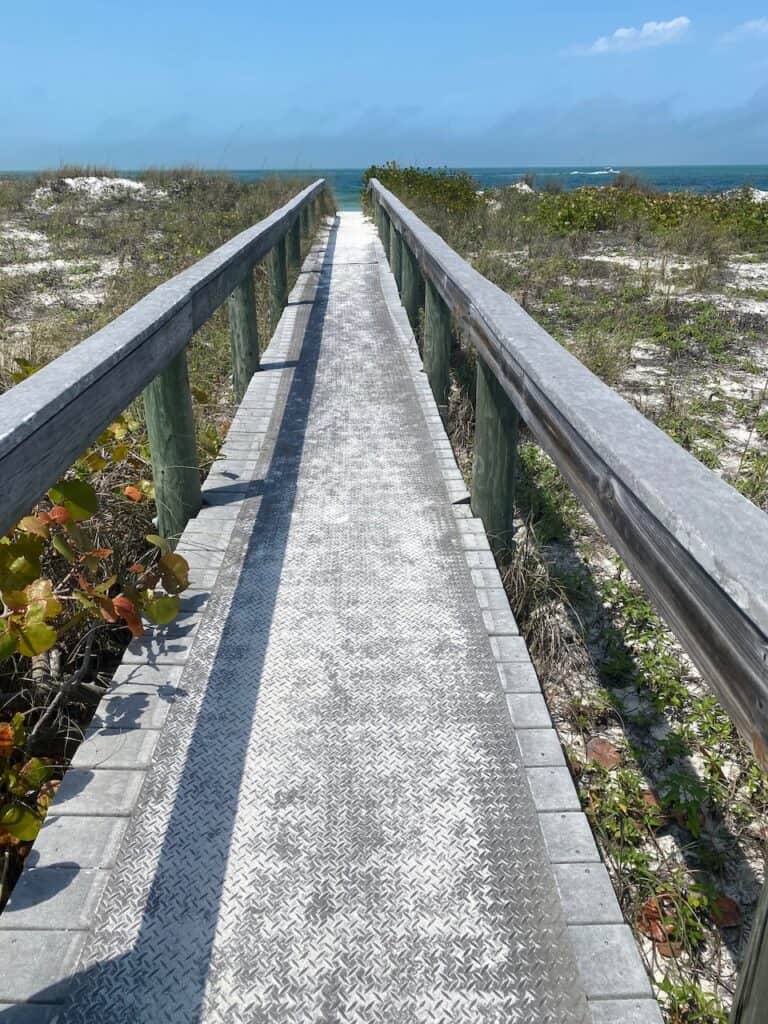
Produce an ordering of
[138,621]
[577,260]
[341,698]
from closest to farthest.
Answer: [341,698] < [138,621] < [577,260]

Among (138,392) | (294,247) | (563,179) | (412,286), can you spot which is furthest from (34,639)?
(563,179)

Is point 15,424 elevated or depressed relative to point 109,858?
elevated

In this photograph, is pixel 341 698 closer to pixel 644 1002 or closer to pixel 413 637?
pixel 413 637

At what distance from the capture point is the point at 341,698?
227 cm

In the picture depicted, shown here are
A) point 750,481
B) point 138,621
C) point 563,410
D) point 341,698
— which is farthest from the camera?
point 750,481

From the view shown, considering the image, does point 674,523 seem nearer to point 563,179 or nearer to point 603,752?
point 603,752

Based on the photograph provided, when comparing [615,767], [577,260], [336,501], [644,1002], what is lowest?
[615,767]

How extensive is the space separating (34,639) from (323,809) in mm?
889

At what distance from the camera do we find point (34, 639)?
80.1 inches

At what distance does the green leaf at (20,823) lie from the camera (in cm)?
188

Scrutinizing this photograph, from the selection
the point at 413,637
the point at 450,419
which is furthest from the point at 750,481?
Result: the point at 413,637

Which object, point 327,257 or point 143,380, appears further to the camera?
point 327,257

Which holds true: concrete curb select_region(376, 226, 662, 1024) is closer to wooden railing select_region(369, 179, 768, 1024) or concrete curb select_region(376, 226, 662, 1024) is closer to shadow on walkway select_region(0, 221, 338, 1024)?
wooden railing select_region(369, 179, 768, 1024)

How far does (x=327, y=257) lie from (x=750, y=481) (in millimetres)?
8593
